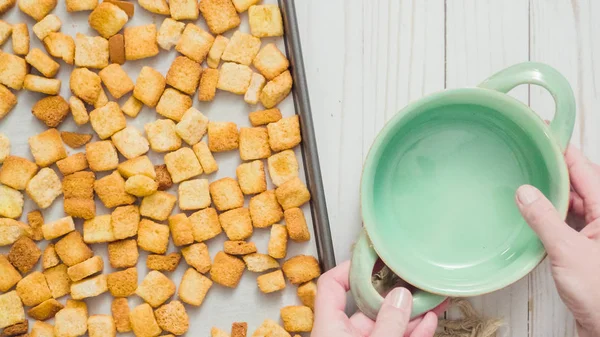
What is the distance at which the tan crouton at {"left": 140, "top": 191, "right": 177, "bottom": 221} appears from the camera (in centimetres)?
89

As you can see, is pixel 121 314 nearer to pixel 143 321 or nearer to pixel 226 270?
pixel 143 321

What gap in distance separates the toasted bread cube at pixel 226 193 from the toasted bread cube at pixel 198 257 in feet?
0.20

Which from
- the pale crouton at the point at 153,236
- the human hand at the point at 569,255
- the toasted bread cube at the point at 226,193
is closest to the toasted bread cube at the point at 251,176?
the toasted bread cube at the point at 226,193

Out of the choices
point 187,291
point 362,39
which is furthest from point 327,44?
point 187,291

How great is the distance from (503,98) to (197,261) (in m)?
0.46

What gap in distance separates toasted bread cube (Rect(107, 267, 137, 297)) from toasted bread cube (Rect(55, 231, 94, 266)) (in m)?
0.05

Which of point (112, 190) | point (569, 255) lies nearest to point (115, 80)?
point (112, 190)

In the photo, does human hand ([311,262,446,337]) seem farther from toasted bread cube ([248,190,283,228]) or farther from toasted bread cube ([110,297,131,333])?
toasted bread cube ([110,297,131,333])

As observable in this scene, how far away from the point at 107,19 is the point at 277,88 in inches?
9.9

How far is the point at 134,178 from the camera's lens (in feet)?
2.85

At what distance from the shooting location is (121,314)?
2.93 ft

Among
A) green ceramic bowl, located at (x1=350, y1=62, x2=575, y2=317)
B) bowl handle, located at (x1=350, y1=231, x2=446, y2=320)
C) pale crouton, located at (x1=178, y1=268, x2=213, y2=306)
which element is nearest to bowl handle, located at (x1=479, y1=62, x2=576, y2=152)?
green ceramic bowl, located at (x1=350, y1=62, x2=575, y2=317)

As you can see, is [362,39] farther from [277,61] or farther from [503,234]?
[503,234]

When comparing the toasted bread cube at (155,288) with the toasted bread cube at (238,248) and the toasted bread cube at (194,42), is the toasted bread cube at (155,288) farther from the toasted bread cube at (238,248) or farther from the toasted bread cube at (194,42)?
the toasted bread cube at (194,42)
